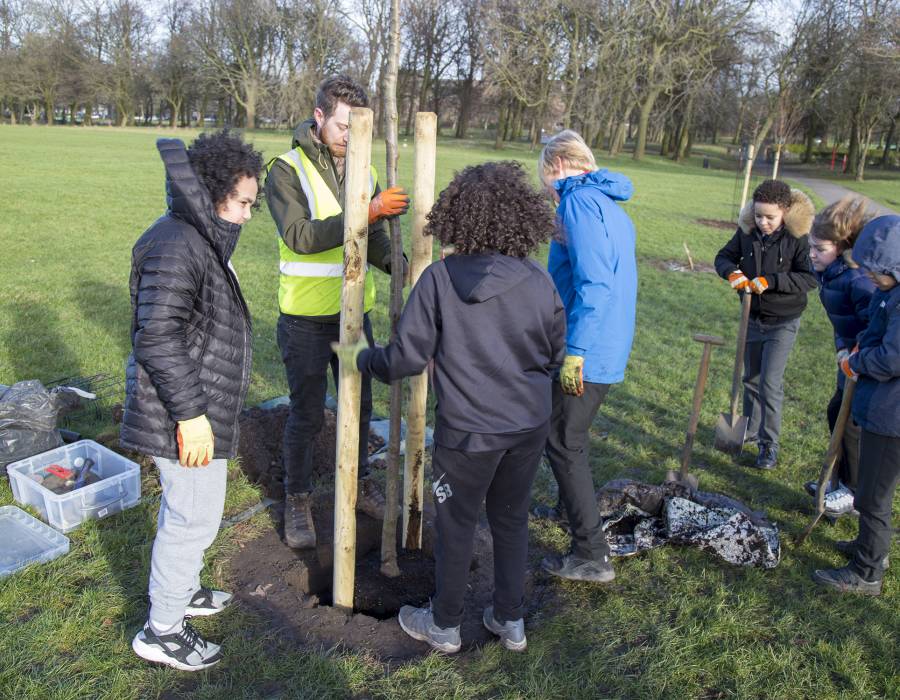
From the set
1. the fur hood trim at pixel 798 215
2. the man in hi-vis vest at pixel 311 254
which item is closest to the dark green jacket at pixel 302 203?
the man in hi-vis vest at pixel 311 254

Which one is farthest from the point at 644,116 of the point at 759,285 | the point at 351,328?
the point at 351,328

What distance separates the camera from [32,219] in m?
12.6

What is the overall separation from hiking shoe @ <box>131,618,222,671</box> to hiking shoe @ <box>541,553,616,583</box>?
1.72 meters

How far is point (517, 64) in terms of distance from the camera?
40.5 metres

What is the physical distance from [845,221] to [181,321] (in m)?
3.58

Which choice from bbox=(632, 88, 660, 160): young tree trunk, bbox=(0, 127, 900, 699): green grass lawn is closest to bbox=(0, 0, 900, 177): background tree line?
bbox=(632, 88, 660, 160): young tree trunk

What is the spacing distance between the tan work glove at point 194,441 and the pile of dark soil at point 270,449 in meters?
1.77

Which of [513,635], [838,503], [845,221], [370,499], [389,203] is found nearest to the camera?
[389,203]

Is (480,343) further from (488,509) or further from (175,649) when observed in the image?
(175,649)

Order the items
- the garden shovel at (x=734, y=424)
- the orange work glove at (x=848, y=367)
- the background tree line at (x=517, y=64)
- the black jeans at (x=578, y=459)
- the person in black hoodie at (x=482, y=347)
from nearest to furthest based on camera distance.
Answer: the person in black hoodie at (x=482, y=347) < the black jeans at (x=578, y=459) < the orange work glove at (x=848, y=367) < the garden shovel at (x=734, y=424) < the background tree line at (x=517, y=64)

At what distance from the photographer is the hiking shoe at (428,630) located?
2.95 meters

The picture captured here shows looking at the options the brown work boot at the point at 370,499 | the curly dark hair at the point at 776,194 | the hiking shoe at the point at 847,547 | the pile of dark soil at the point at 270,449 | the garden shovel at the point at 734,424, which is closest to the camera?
the hiking shoe at the point at 847,547

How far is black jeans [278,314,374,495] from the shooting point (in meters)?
3.46

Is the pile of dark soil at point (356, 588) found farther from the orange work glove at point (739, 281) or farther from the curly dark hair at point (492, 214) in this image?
the orange work glove at point (739, 281)
